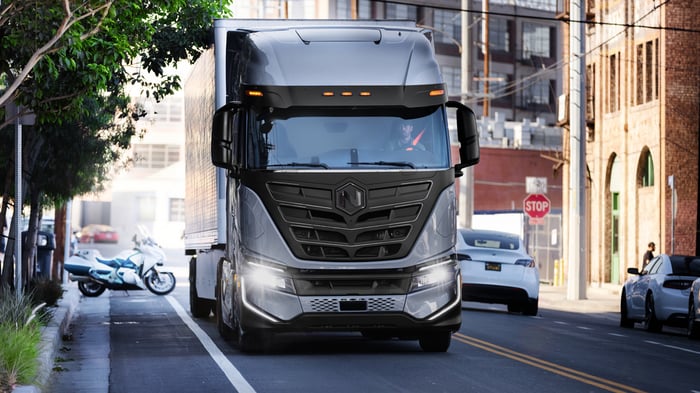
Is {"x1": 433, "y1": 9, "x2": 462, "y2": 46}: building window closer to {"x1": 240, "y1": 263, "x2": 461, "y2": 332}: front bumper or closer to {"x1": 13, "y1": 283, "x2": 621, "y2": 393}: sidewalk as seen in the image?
{"x1": 13, "y1": 283, "x2": 621, "y2": 393}: sidewalk

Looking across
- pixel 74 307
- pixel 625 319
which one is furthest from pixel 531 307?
pixel 74 307

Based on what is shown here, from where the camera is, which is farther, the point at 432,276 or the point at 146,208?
the point at 146,208

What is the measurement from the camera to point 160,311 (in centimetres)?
2780

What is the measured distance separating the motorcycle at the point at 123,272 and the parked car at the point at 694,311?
1617 centimetres

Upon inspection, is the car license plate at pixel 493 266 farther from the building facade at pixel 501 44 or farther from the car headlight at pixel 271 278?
the building facade at pixel 501 44

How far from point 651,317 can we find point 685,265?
45.3 inches

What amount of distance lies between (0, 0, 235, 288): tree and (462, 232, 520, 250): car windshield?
288 inches

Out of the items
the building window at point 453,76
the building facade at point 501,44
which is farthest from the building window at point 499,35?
the building window at point 453,76

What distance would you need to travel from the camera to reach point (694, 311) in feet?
73.0

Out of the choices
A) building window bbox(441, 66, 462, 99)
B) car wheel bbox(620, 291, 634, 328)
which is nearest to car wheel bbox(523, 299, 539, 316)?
car wheel bbox(620, 291, 634, 328)

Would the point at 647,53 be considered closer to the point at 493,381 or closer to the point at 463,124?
the point at 463,124

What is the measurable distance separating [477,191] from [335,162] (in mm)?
52207

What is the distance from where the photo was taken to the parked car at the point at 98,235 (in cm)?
8850

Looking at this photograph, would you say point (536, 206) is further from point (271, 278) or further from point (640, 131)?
point (271, 278)
